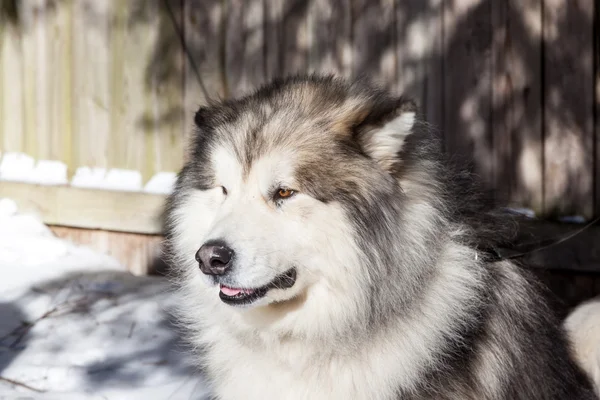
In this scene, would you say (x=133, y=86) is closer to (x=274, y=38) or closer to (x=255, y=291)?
(x=274, y=38)

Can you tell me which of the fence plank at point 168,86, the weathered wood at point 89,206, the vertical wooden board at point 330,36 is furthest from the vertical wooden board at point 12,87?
the vertical wooden board at point 330,36

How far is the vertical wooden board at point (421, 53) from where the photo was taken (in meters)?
5.27

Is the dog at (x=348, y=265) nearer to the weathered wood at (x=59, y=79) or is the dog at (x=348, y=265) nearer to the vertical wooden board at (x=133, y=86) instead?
the vertical wooden board at (x=133, y=86)

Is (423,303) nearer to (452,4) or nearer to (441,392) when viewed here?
(441,392)

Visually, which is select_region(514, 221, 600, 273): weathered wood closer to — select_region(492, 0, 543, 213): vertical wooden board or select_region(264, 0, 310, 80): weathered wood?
select_region(492, 0, 543, 213): vertical wooden board

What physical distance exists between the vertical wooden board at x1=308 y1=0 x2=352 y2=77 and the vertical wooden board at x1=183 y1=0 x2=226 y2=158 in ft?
2.08

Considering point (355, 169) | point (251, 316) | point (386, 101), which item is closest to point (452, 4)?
point (386, 101)

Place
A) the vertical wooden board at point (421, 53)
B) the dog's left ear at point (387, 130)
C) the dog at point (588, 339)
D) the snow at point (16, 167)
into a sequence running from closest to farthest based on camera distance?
the dog's left ear at point (387, 130), the dog at point (588, 339), the vertical wooden board at point (421, 53), the snow at point (16, 167)

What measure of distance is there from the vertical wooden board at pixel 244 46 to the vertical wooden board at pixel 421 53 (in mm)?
912

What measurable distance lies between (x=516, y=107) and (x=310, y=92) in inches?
93.1

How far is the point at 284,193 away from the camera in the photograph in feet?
9.92

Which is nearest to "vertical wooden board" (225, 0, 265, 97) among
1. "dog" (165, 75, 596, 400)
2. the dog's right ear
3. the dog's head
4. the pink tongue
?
the dog's right ear

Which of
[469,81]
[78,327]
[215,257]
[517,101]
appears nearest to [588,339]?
[215,257]

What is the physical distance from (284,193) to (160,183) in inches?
112
